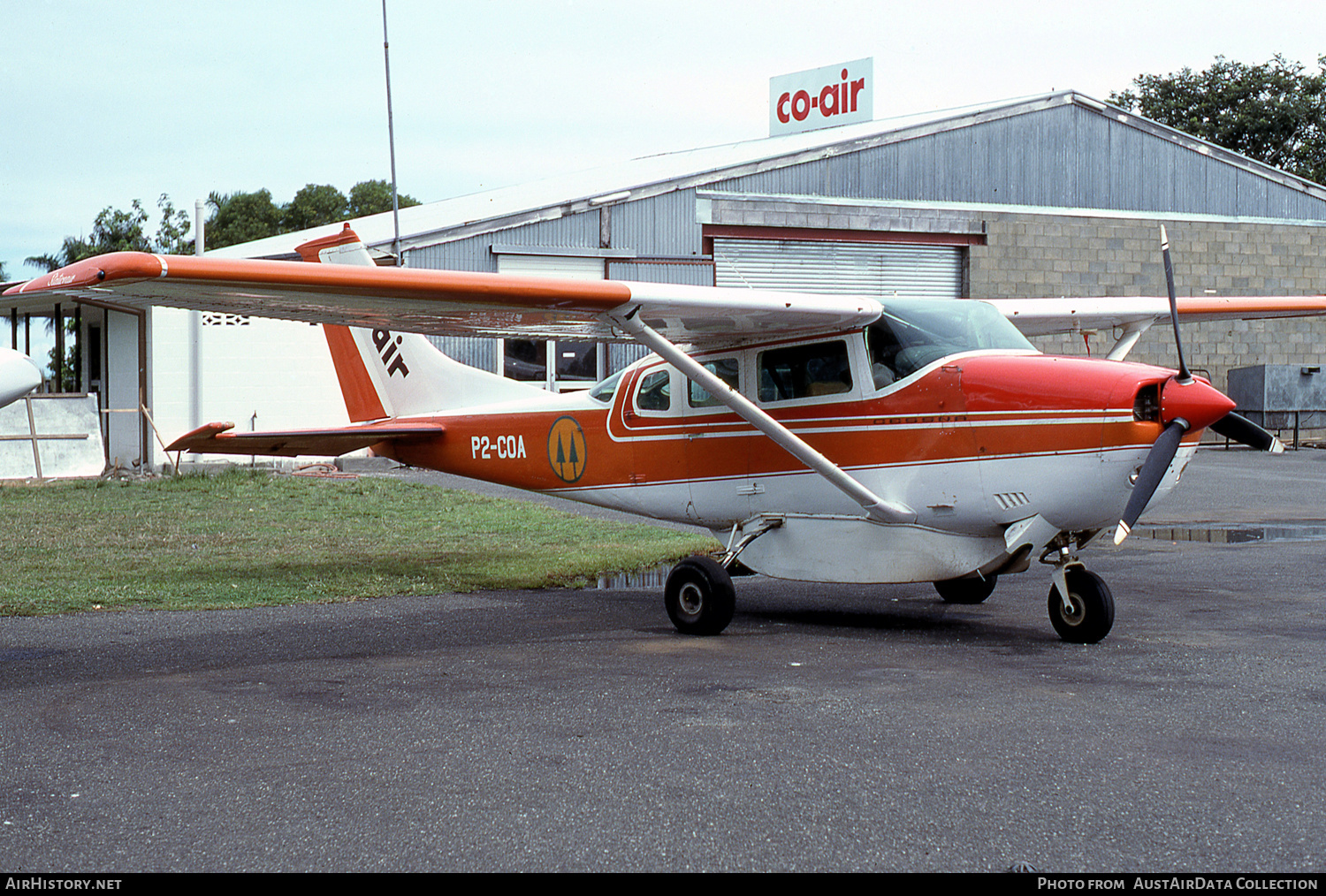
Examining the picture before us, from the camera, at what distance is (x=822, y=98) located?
34.8m

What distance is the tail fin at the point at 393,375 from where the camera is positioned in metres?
10.8

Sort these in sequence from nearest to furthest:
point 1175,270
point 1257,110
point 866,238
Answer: point 866,238
point 1175,270
point 1257,110

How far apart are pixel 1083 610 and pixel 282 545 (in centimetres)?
812

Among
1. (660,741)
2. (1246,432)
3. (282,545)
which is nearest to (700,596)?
(660,741)

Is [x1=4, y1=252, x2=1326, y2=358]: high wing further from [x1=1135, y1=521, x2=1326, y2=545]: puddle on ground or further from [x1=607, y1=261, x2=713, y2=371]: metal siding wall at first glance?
[x1=607, y1=261, x2=713, y2=371]: metal siding wall

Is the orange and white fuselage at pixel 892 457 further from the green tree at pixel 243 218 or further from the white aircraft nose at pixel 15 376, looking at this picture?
the green tree at pixel 243 218

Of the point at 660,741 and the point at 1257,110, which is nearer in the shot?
the point at 660,741

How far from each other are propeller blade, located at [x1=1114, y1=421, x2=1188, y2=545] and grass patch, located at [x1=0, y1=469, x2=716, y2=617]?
4.94m

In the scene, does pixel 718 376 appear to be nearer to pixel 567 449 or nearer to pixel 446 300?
pixel 567 449

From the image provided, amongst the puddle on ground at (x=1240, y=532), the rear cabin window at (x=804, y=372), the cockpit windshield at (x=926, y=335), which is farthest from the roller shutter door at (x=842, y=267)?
the cockpit windshield at (x=926, y=335)

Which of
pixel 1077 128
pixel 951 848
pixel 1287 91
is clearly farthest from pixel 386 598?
pixel 1287 91

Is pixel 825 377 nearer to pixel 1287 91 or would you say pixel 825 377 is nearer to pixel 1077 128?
pixel 1077 128

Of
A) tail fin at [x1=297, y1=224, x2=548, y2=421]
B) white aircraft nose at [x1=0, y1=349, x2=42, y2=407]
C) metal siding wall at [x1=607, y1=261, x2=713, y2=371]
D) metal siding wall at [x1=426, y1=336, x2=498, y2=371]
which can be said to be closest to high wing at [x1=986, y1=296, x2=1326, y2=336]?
tail fin at [x1=297, y1=224, x2=548, y2=421]

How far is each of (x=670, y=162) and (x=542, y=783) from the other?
27758 millimetres
